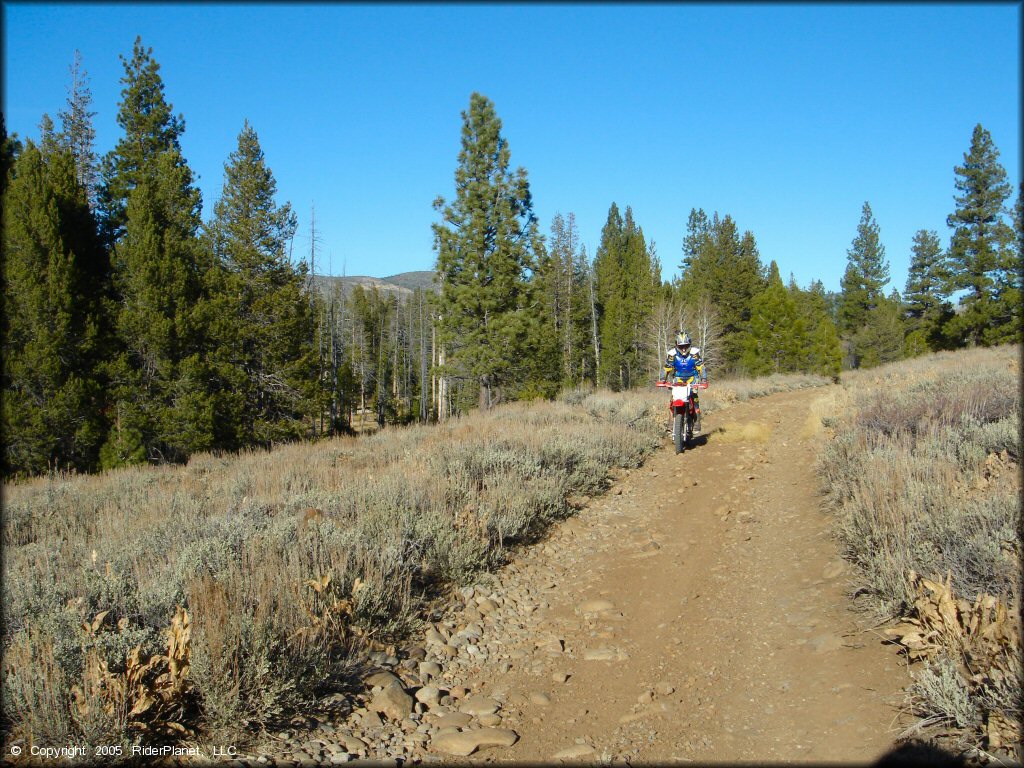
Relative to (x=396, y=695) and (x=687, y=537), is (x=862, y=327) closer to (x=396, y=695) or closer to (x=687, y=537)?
(x=687, y=537)

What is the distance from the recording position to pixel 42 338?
20250 millimetres

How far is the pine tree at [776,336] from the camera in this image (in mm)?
51719

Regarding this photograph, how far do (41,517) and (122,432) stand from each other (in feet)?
52.9

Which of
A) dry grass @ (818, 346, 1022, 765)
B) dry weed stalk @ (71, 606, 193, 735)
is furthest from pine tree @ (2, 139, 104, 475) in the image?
dry grass @ (818, 346, 1022, 765)

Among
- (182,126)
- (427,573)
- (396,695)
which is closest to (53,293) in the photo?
(182,126)

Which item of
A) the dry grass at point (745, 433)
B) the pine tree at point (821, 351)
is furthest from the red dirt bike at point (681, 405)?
the pine tree at point (821, 351)

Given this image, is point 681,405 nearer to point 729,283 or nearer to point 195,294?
point 195,294

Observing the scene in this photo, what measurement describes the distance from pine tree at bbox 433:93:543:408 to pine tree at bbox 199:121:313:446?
26.3 ft

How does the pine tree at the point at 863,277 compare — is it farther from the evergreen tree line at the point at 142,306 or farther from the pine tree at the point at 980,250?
the evergreen tree line at the point at 142,306

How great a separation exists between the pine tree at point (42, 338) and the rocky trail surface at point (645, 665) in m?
21.5

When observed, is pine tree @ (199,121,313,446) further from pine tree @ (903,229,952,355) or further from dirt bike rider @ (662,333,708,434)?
pine tree @ (903,229,952,355)

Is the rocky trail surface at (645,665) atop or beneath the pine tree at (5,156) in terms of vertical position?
beneath

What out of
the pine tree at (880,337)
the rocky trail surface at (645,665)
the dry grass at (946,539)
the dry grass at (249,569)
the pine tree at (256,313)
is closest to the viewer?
the dry grass at (946,539)

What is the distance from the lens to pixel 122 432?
22312 mm
